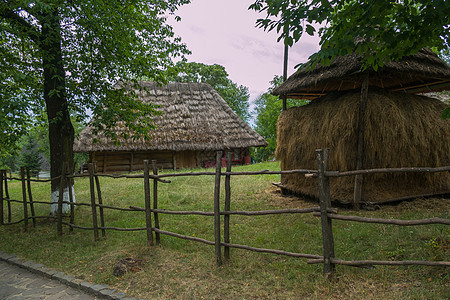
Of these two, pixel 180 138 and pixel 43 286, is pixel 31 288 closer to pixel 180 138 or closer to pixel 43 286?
pixel 43 286

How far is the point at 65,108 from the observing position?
6418mm

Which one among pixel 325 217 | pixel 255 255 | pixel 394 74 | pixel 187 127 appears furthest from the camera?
pixel 187 127

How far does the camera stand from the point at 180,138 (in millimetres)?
15133

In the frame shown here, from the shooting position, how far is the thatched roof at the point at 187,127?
47.3 feet

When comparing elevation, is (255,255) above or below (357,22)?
below

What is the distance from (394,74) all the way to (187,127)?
10.8 metres

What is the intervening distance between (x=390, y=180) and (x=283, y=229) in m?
2.73

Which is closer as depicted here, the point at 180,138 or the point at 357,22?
A: the point at 357,22

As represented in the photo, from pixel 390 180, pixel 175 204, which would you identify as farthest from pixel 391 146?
pixel 175 204

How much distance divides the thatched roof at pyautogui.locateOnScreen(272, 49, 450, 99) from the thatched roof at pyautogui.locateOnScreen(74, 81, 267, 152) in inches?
320

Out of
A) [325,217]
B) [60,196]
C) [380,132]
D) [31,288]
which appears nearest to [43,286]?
[31,288]

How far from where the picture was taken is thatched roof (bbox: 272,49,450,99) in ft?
19.1

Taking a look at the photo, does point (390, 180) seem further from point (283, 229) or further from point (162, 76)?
point (162, 76)

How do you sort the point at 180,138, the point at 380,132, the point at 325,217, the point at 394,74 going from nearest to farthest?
the point at 325,217 → the point at 380,132 → the point at 394,74 → the point at 180,138
